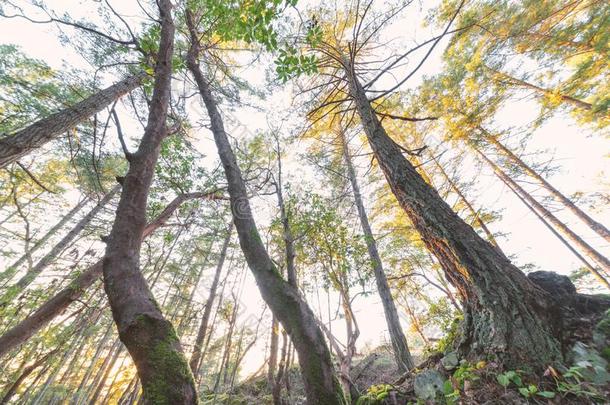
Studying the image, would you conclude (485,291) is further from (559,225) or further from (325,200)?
(559,225)

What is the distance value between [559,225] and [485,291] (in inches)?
387

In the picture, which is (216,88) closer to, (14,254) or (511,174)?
(511,174)

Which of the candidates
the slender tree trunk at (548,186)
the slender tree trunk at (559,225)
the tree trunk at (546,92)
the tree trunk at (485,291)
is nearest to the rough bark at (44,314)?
the tree trunk at (485,291)

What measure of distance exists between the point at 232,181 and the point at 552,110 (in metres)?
9.27

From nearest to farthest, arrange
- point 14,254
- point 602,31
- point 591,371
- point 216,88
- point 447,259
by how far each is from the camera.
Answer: point 591,371
point 447,259
point 602,31
point 216,88
point 14,254

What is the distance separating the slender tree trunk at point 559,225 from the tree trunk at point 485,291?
8.69 meters

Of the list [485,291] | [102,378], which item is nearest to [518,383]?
[485,291]

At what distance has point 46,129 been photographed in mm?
3668

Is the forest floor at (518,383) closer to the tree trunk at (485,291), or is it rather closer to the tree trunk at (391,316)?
the tree trunk at (485,291)

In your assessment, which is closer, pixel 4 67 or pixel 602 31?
pixel 602 31

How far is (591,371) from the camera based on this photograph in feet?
3.94

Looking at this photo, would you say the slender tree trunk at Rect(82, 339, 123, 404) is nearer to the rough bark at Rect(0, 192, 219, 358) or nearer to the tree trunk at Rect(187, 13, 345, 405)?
the rough bark at Rect(0, 192, 219, 358)

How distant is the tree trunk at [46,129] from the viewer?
3.01 m

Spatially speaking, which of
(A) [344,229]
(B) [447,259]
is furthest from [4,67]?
(B) [447,259]
